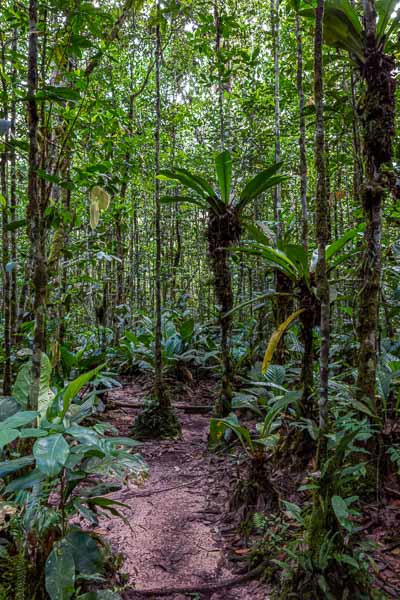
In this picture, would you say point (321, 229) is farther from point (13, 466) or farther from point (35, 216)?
point (13, 466)

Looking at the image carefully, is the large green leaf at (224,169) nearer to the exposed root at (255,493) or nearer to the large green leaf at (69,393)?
the exposed root at (255,493)

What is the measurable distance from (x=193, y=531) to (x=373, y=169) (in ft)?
8.92

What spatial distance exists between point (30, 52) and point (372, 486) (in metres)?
3.34

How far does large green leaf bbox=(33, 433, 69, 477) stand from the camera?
157cm

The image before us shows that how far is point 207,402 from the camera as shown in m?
6.46

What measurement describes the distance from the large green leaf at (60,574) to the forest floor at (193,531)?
0.48 metres

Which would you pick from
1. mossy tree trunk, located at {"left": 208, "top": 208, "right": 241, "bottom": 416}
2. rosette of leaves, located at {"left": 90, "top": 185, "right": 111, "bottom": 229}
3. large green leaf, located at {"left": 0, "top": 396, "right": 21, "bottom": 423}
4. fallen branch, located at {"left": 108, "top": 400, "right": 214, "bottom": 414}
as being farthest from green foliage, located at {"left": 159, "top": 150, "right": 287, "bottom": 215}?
fallen branch, located at {"left": 108, "top": 400, "right": 214, "bottom": 414}

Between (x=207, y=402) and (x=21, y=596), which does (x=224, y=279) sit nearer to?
(x=207, y=402)

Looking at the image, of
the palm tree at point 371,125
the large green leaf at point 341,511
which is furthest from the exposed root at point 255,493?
the large green leaf at point 341,511

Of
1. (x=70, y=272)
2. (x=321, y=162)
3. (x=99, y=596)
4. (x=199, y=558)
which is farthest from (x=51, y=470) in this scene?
(x=70, y=272)

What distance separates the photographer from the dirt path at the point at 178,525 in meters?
2.36

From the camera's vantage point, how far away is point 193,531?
2.88 m

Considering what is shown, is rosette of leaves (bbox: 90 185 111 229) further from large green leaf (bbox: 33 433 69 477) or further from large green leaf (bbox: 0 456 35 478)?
large green leaf (bbox: 33 433 69 477)

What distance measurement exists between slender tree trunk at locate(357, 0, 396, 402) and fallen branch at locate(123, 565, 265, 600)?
128cm
